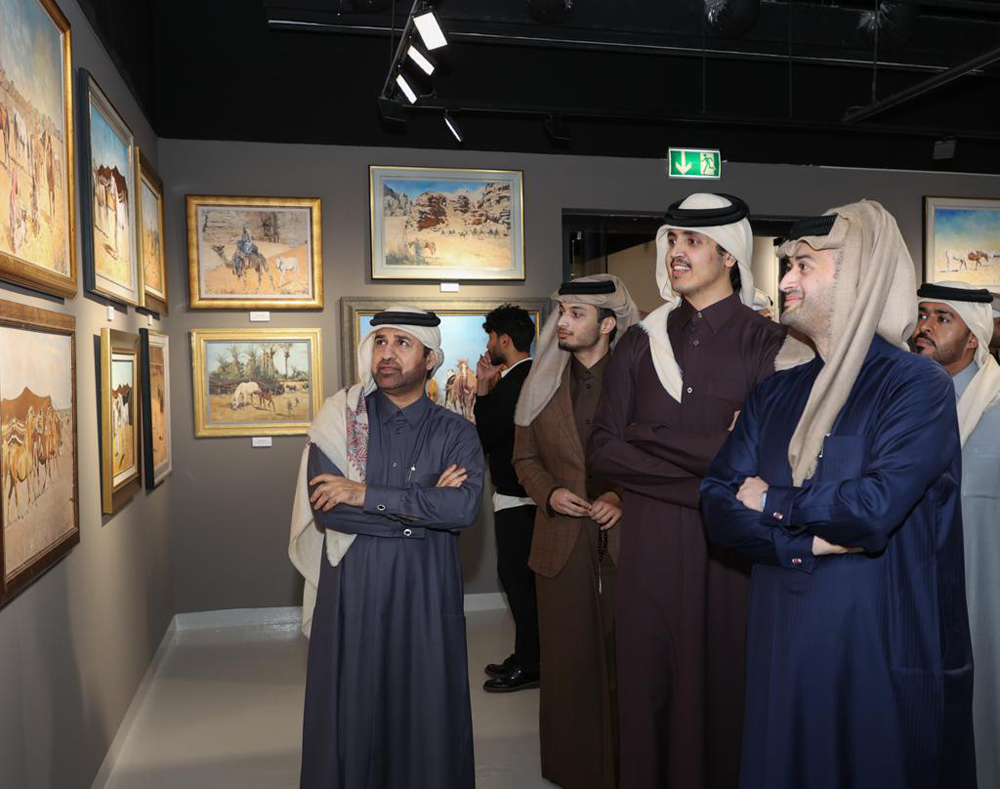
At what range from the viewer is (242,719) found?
14.9 feet

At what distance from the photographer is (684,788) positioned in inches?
112

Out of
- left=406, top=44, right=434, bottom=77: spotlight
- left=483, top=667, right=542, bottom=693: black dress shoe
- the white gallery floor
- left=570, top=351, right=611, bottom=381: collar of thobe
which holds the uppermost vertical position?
left=406, top=44, right=434, bottom=77: spotlight

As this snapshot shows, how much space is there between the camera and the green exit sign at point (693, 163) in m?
6.00

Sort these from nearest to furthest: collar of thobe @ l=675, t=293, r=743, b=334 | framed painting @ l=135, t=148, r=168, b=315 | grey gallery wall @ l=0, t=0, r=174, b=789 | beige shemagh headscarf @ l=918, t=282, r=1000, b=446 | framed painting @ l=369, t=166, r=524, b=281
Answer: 1. grey gallery wall @ l=0, t=0, r=174, b=789
2. collar of thobe @ l=675, t=293, r=743, b=334
3. beige shemagh headscarf @ l=918, t=282, r=1000, b=446
4. framed painting @ l=135, t=148, r=168, b=315
5. framed painting @ l=369, t=166, r=524, b=281

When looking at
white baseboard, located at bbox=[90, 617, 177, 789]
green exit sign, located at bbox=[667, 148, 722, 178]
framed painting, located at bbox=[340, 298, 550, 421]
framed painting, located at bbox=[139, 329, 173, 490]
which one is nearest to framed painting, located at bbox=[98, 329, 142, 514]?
framed painting, located at bbox=[139, 329, 173, 490]

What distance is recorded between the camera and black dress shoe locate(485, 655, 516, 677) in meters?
4.96

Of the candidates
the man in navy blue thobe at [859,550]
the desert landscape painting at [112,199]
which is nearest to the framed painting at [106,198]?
the desert landscape painting at [112,199]

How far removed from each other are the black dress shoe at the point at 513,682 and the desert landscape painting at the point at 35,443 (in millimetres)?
2554

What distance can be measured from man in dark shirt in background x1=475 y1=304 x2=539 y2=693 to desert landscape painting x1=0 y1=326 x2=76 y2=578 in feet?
7.23

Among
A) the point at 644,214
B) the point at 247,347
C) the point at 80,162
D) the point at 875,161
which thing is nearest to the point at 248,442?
the point at 247,347

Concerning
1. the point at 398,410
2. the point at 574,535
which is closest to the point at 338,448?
the point at 398,410

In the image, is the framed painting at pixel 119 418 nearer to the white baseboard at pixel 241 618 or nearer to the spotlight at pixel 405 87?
the white baseboard at pixel 241 618

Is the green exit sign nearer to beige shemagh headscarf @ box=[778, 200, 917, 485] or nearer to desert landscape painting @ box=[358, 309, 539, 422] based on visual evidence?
desert landscape painting @ box=[358, 309, 539, 422]

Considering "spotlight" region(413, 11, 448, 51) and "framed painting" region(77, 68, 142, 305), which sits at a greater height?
"spotlight" region(413, 11, 448, 51)
